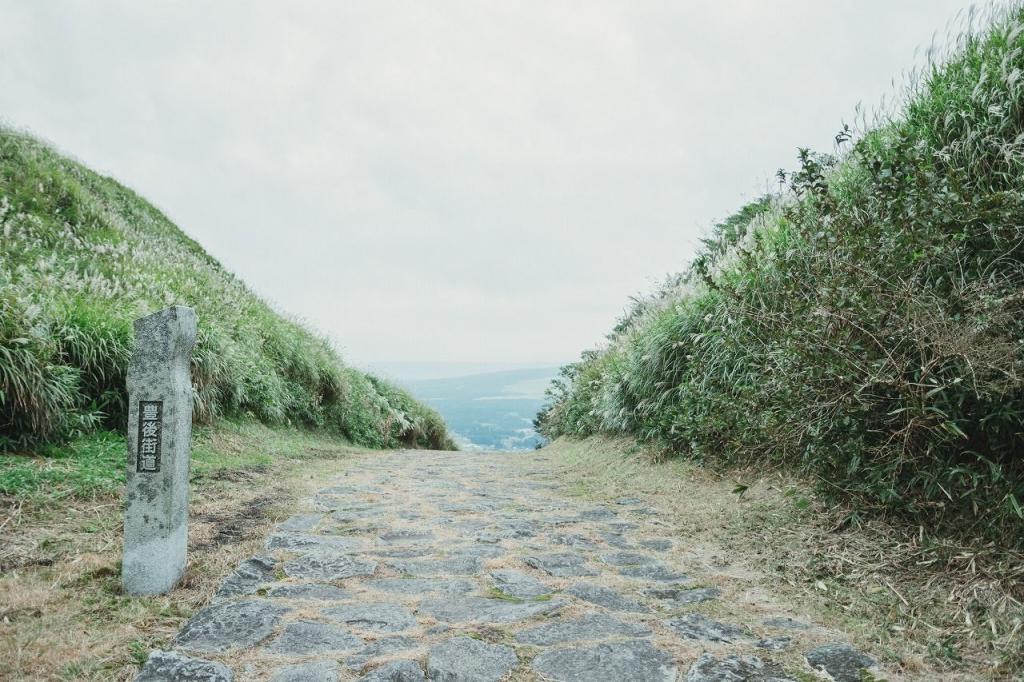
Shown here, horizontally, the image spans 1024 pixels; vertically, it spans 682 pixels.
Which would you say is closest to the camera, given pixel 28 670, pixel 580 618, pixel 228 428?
pixel 28 670

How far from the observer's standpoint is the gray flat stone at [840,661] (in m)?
2.22

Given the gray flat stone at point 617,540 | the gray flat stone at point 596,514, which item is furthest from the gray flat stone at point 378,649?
the gray flat stone at point 596,514

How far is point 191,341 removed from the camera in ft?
10.2

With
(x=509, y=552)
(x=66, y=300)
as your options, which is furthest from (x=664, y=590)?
(x=66, y=300)

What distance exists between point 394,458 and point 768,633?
7178mm

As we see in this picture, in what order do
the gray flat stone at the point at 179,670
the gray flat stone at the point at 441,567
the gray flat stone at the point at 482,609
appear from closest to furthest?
1. the gray flat stone at the point at 179,670
2. the gray flat stone at the point at 482,609
3. the gray flat stone at the point at 441,567

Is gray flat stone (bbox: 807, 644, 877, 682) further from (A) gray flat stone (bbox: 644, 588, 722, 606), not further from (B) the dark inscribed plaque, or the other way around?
(B) the dark inscribed plaque

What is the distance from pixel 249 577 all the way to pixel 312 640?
0.82 metres

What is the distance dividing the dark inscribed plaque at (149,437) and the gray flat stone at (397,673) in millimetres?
1462

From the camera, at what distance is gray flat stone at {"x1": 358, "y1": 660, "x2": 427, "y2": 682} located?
2186 millimetres

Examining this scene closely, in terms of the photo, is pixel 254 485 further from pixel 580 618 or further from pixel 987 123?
pixel 987 123

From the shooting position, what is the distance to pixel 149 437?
9.48 ft

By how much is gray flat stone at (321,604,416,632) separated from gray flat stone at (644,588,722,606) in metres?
1.21

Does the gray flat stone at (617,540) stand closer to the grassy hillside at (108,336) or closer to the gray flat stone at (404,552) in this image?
the gray flat stone at (404,552)
